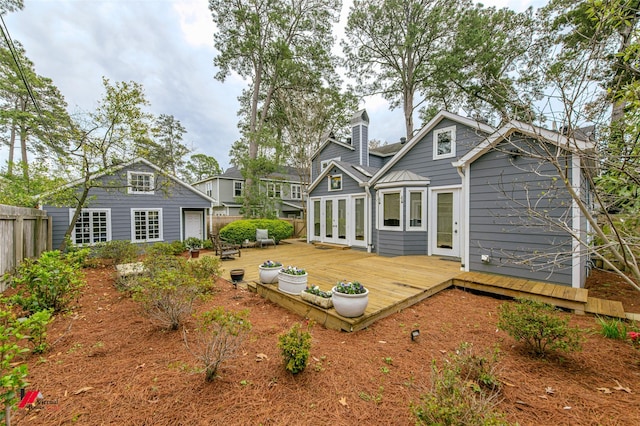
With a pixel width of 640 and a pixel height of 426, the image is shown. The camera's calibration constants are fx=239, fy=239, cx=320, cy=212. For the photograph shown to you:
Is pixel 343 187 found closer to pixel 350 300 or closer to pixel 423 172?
pixel 423 172

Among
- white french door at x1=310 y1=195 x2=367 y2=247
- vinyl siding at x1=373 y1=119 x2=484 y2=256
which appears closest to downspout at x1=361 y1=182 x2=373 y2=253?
white french door at x1=310 y1=195 x2=367 y2=247

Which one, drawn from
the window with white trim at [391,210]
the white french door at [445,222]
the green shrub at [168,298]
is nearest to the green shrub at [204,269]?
the green shrub at [168,298]

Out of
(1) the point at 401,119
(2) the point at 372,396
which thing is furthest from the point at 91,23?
(1) the point at 401,119

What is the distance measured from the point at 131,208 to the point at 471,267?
13222 millimetres

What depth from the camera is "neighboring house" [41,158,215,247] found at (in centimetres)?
959

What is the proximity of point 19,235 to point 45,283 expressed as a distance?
290cm

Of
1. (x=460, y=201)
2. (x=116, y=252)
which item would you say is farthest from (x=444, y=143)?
(x=116, y=252)

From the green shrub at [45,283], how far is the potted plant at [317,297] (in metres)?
3.65

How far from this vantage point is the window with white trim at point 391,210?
Result: 28.0ft

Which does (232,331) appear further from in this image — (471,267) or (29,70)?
(29,70)

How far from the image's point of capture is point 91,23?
21.7 ft

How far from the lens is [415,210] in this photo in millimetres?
8391

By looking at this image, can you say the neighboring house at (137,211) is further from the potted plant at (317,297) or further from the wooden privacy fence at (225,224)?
the potted plant at (317,297)

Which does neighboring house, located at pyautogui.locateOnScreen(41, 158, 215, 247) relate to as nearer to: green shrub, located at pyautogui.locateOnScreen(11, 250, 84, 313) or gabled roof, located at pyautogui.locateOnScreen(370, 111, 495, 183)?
green shrub, located at pyautogui.locateOnScreen(11, 250, 84, 313)
